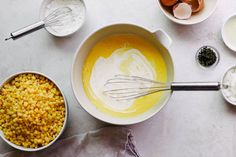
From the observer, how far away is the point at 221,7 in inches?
46.6

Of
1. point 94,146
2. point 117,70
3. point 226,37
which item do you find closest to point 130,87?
point 117,70

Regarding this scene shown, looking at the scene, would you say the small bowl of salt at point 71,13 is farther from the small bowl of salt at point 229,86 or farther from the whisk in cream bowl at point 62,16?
the small bowl of salt at point 229,86

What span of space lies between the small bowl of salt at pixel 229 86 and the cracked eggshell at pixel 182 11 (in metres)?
0.18

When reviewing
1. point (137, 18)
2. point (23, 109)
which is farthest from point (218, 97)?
point (23, 109)

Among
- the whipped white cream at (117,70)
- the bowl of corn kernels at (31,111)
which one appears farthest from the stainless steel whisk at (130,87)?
the bowl of corn kernels at (31,111)

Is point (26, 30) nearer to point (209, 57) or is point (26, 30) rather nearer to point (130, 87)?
point (130, 87)

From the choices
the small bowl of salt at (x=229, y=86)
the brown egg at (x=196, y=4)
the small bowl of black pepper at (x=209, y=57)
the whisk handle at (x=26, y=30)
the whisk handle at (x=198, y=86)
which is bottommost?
the whisk handle at (x=198, y=86)

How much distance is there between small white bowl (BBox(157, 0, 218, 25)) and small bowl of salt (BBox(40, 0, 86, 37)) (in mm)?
208

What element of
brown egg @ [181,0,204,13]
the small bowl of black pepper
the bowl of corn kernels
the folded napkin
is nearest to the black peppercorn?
the small bowl of black pepper

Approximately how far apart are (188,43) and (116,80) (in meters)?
0.22

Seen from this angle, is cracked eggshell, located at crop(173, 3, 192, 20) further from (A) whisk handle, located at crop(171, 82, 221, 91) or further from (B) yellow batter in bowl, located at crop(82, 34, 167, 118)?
(A) whisk handle, located at crop(171, 82, 221, 91)

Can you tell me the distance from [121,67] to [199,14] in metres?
0.25

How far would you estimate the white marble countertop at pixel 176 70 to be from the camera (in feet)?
3.84

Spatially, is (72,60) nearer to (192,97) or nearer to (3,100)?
(3,100)
